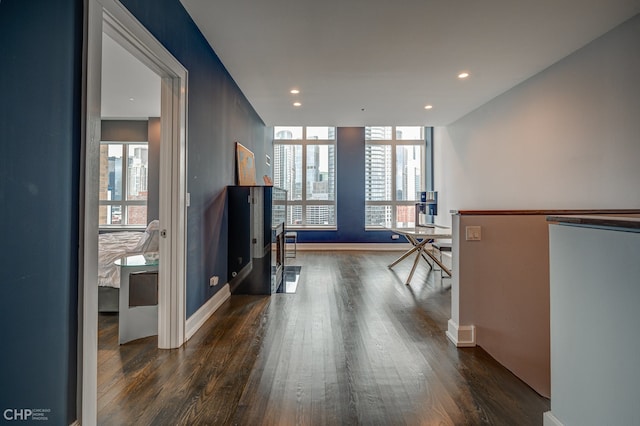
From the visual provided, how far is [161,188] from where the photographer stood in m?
2.14

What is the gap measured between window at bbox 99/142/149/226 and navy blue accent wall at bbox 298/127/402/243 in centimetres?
338

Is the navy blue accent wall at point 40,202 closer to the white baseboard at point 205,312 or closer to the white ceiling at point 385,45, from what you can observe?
the white baseboard at point 205,312

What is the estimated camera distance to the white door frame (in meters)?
1.25

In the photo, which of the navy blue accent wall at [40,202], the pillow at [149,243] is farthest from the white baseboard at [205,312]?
the navy blue accent wall at [40,202]

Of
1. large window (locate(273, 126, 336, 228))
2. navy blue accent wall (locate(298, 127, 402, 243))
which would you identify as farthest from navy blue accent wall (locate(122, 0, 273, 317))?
navy blue accent wall (locate(298, 127, 402, 243))

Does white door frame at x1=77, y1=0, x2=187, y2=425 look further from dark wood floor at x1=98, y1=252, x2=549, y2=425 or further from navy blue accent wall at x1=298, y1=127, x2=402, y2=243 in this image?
navy blue accent wall at x1=298, y1=127, x2=402, y2=243

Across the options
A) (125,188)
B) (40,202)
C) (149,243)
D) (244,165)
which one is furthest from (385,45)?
(125,188)

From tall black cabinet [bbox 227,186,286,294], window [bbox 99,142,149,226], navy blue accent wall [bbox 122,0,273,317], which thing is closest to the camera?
navy blue accent wall [bbox 122,0,273,317]

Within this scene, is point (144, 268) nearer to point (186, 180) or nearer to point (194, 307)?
point (194, 307)

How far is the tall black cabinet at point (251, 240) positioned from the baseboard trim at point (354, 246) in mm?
3188

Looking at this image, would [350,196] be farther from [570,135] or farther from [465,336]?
[465,336]

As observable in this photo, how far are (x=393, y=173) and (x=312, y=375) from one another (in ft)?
19.1

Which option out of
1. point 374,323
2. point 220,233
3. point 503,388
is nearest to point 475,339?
point 503,388

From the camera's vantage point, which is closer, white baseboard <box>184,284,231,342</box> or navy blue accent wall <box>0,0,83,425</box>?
navy blue accent wall <box>0,0,83,425</box>
